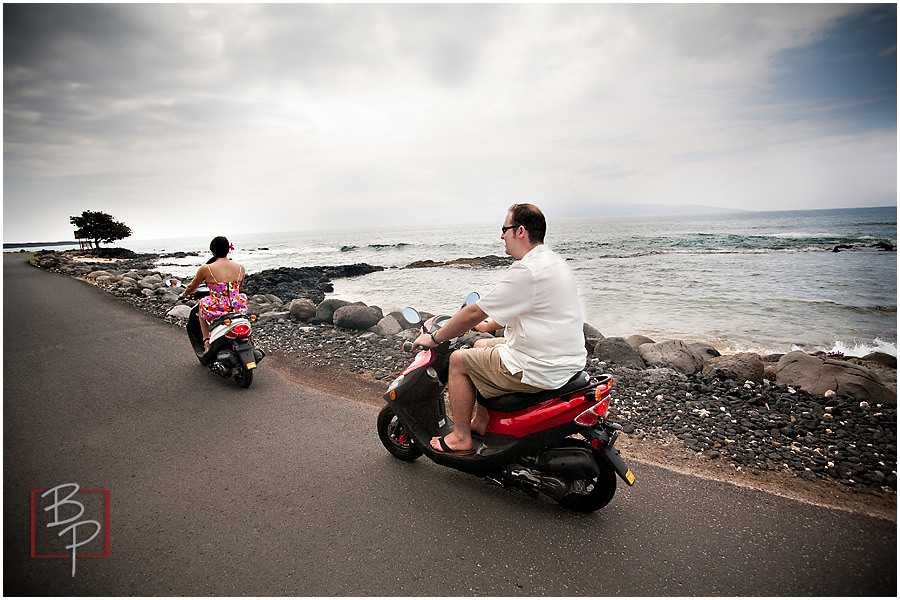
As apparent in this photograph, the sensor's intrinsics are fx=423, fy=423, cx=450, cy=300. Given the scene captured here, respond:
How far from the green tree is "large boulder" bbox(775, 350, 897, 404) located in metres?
61.0

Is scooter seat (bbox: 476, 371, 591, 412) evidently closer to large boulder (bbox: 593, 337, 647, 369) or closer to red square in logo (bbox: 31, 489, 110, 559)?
red square in logo (bbox: 31, 489, 110, 559)

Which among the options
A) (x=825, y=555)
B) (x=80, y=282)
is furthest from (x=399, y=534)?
(x=80, y=282)

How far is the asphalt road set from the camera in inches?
93.1

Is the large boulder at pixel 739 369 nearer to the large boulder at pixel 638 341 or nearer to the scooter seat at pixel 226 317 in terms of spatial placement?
the large boulder at pixel 638 341

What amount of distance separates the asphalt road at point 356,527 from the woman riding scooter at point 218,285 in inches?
67.0

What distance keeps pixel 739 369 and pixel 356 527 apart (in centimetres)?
499

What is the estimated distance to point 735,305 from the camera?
13125 mm

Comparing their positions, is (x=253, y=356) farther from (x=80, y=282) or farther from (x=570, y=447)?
(x=80, y=282)

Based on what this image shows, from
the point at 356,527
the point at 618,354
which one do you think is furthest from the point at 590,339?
the point at 356,527

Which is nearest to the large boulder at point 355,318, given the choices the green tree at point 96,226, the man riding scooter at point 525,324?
the man riding scooter at point 525,324

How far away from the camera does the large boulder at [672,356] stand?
6652 mm

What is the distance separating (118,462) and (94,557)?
4.15ft

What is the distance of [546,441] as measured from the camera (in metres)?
2.88

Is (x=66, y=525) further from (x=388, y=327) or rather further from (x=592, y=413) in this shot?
(x=388, y=327)
